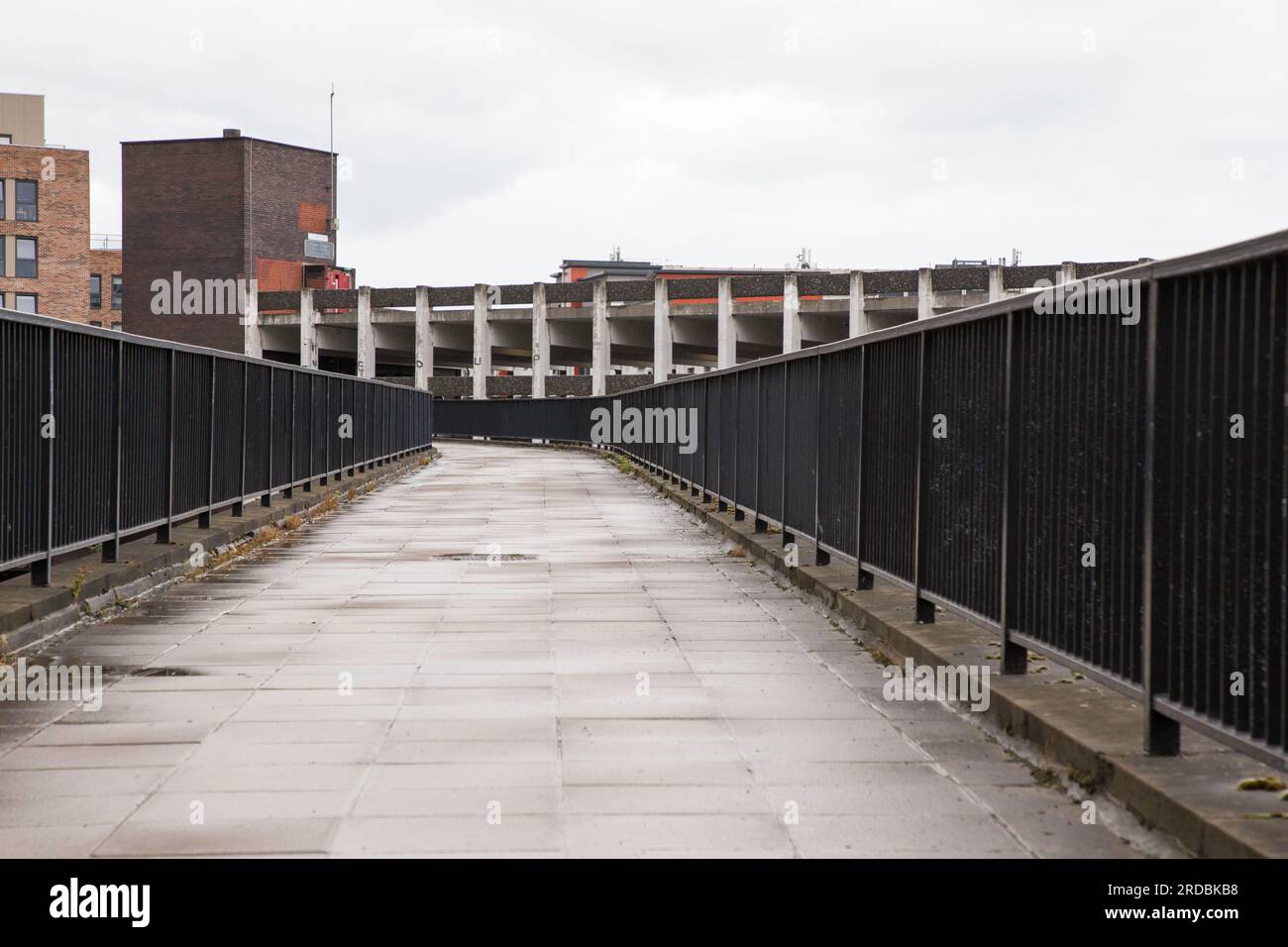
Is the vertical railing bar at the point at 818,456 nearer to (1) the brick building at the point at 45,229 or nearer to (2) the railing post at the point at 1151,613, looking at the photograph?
(2) the railing post at the point at 1151,613

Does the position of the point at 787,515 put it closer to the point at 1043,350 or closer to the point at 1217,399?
the point at 1043,350

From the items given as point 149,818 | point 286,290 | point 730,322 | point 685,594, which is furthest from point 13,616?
point 286,290

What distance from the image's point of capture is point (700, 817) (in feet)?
15.5

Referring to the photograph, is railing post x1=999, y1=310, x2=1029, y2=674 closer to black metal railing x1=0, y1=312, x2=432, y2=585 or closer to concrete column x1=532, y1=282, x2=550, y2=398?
black metal railing x1=0, y1=312, x2=432, y2=585

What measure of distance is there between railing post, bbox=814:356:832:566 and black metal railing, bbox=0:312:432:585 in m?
5.04

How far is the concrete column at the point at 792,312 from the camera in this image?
6553 cm

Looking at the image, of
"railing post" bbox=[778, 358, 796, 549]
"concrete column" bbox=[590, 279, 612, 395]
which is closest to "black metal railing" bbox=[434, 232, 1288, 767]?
"railing post" bbox=[778, 358, 796, 549]

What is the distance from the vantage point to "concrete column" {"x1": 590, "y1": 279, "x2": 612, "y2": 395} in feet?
230

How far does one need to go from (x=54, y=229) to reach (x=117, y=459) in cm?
7205

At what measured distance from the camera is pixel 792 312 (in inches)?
2584

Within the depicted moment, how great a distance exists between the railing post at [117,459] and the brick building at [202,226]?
7659 centimetres

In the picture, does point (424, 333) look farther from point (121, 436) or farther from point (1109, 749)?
point (1109, 749)

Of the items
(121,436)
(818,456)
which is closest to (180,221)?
(121,436)

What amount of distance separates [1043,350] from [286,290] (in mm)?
79672
